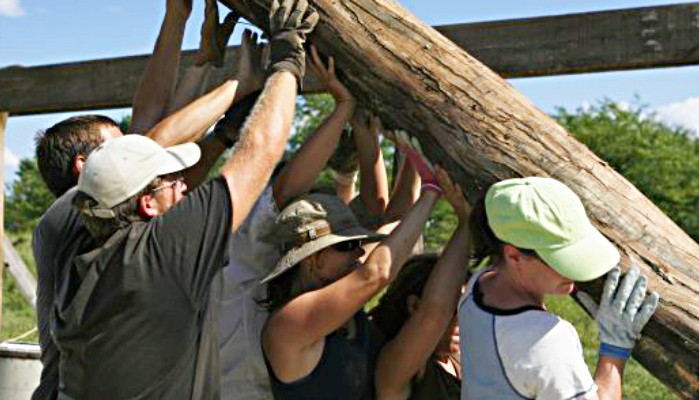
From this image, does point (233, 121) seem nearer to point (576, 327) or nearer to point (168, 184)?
point (168, 184)

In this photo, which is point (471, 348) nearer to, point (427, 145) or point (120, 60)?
point (427, 145)

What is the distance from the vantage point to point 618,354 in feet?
8.63

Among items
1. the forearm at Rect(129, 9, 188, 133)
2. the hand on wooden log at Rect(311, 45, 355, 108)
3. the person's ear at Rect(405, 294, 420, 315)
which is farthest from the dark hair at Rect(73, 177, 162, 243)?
the person's ear at Rect(405, 294, 420, 315)

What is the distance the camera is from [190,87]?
145 inches

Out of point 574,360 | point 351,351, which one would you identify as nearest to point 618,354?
point 574,360

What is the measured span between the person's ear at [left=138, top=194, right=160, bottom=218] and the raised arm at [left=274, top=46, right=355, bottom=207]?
0.42 m

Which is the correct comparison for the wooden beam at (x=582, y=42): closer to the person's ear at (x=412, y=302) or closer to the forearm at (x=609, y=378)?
the person's ear at (x=412, y=302)

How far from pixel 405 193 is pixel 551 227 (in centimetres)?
106

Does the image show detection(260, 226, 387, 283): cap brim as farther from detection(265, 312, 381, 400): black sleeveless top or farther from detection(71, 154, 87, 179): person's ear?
detection(71, 154, 87, 179): person's ear

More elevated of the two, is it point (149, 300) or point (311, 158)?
point (311, 158)

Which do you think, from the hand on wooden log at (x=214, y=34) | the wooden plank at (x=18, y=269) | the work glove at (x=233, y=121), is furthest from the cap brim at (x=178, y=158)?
the wooden plank at (x=18, y=269)

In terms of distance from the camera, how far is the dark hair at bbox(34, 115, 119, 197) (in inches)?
140

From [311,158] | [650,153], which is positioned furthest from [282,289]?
[650,153]

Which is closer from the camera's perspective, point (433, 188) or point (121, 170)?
point (121, 170)
